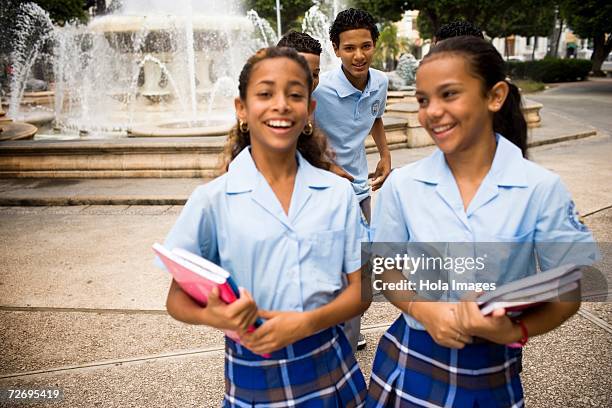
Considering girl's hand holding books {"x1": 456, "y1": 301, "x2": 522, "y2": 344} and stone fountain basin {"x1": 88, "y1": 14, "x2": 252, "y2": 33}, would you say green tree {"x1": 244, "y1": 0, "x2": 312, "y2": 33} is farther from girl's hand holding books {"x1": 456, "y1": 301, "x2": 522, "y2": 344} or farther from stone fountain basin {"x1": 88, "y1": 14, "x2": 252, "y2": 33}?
girl's hand holding books {"x1": 456, "y1": 301, "x2": 522, "y2": 344}

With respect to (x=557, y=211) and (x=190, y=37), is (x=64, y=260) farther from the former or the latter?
(x=190, y=37)

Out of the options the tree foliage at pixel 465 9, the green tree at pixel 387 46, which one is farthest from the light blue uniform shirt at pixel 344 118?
the green tree at pixel 387 46

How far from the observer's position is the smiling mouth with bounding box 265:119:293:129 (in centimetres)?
164

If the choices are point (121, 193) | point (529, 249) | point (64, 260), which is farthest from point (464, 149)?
point (121, 193)

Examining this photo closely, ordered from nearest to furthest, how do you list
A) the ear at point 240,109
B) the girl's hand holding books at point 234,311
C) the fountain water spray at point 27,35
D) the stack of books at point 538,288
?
the stack of books at point 538,288
the girl's hand holding books at point 234,311
the ear at point 240,109
the fountain water spray at point 27,35

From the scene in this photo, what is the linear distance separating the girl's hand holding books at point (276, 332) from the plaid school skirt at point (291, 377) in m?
0.13

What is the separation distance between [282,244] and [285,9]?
1599 inches

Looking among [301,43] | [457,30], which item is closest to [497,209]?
[301,43]

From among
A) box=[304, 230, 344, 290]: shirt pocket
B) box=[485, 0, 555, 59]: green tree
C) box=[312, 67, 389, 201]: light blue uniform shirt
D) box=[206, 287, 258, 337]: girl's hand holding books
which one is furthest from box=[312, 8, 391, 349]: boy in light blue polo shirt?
box=[485, 0, 555, 59]: green tree

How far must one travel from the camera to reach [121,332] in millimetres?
3471

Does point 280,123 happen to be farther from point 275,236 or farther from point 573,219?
point 573,219

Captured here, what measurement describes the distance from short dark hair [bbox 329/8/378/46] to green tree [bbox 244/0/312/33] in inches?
1473

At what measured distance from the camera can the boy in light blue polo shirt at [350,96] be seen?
3082mm

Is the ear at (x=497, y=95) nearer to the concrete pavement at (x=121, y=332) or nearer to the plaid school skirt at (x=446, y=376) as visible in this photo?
the plaid school skirt at (x=446, y=376)
